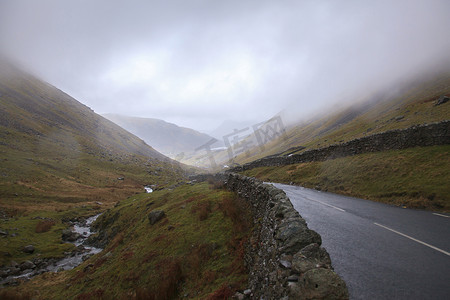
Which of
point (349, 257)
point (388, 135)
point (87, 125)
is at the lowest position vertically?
point (349, 257)

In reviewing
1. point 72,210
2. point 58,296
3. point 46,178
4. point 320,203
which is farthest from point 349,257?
point 46,178

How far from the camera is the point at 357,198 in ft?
65.9

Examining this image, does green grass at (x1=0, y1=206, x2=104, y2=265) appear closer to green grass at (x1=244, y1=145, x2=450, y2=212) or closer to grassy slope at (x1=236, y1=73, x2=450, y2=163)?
green grass at (x1=244, y1=145, x2=450, y2=212)

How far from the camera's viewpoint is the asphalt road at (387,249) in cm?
675

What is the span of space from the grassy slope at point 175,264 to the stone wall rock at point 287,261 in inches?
49.7

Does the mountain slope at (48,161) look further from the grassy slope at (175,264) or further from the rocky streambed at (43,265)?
the grassy slope at (175,264)

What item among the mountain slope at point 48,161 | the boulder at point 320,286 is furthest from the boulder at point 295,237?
the mountain slope at point 48,161

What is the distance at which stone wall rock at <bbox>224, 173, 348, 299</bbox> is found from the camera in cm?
528

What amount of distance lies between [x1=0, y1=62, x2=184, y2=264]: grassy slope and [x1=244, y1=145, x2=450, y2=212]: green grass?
110ft

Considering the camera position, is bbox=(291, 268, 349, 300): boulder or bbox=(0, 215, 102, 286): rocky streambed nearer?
bbox=(291, 268, 349, 300): boulder

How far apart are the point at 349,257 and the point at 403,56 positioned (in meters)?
203

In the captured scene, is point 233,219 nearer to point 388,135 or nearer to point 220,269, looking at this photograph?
point 220,269

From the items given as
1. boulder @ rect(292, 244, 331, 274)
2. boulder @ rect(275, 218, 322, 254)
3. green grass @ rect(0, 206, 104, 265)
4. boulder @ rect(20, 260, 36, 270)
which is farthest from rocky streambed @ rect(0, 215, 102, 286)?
boulder @ rect(292, 244, 331, 274)

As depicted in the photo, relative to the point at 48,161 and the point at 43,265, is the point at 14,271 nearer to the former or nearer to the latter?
the point at 43,265
